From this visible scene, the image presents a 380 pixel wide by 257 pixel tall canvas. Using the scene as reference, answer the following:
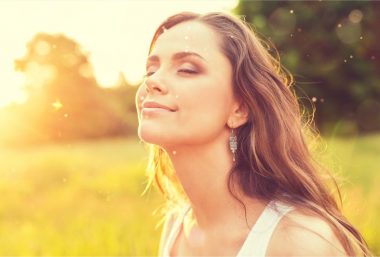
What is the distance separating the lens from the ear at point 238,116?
279 cm

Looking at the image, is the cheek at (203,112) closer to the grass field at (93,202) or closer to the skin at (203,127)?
the skin at (203,127)

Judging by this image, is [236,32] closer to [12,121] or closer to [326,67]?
[326,67]

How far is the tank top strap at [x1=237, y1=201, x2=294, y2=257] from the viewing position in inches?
104

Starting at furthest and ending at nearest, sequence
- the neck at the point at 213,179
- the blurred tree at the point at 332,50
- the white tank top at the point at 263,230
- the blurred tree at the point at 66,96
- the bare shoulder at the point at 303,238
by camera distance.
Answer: the blurred tree at the point at 66,96, the blurred tree at the point at 332,50, the neck at the point at 213,179, the white tank top at the point at 263,230, the bare shoulder at the point at 303,238

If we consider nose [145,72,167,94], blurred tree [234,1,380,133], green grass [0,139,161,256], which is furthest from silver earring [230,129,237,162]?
blurred tree [234,1,380,133]

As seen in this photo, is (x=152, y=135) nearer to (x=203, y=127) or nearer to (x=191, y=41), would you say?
(x=203, y=127)

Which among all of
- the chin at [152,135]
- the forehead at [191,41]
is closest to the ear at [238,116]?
the forehead at [191,41]

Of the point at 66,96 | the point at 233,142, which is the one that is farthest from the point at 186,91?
the point at 66,96

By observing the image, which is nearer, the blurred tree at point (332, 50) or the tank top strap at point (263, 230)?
the tank top strap at point (263, 230)

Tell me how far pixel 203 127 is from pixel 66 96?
17.2 meters

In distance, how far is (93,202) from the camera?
287 inches

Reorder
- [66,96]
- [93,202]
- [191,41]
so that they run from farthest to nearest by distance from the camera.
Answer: [66,96], [93,202], [191,41]

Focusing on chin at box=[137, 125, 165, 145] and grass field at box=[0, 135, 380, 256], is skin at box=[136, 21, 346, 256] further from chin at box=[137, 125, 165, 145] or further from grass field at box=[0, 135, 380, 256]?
grass field at box=[0, 135, 380, 256]

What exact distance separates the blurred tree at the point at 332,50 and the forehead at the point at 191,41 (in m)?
12.1
